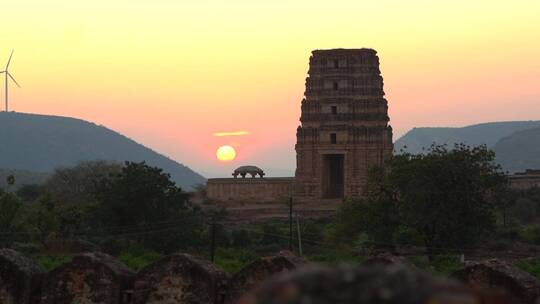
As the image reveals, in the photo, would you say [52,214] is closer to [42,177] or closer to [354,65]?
[354,65]

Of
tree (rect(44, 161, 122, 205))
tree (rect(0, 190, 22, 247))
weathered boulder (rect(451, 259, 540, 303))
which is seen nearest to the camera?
weathered boulder (rect(451, 259, 540, 303))

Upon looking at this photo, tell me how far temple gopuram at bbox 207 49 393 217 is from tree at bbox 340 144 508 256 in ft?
100

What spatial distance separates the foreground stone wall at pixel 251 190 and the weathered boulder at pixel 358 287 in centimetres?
7503

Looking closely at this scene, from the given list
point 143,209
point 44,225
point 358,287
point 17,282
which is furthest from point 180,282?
point 44,225

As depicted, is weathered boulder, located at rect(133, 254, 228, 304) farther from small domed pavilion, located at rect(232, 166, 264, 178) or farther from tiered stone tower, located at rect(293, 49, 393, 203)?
small domed pavilion, located at rect(232, 166, 264, 178)

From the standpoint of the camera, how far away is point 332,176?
82.1 metres

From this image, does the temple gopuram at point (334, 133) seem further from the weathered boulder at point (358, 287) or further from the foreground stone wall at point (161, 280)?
the weathered boulder at point (358, 287)

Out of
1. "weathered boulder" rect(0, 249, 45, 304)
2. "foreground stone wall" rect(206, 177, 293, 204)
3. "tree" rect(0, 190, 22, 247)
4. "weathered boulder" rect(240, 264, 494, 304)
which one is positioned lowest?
"weathered boulder" rect(0, 249, 45, 304)

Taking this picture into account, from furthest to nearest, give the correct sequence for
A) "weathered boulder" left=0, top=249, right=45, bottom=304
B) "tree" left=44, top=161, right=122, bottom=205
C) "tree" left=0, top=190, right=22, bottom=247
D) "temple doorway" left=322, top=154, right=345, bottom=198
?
"tree" left=44, top=161, right=122, bottom=205
"temple doorway" left=322, top=154, right=345, bottom=198
"tree" left=0, top=190, right=22, bottom=247
"weathered boulder" left=0, top=249, right=45, bottom=304

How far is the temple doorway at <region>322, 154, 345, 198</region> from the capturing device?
79.3 m

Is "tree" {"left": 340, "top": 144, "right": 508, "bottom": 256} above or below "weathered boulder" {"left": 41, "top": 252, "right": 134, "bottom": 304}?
above

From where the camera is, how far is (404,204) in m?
41.4

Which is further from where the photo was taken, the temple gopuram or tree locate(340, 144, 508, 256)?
the temple gopuram

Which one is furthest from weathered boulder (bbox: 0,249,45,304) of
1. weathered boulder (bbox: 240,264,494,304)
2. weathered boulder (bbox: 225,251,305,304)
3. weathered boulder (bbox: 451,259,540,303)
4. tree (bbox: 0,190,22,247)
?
tree (bbox: 0,190,22,247)
